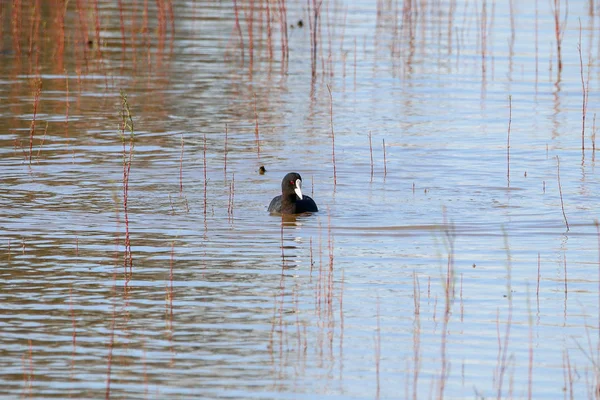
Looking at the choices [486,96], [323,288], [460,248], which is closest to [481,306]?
[323,288]

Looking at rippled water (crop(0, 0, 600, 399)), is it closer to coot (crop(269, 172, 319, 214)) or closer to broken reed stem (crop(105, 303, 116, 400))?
broken reed stem (crop(105, 303, 116, 400))

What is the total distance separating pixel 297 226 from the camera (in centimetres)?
1275

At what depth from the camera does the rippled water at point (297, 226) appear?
7934 mm

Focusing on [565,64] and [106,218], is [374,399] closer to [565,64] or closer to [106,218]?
[106,218]

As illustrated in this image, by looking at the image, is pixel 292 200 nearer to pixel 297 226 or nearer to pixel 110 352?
pixel 297 226

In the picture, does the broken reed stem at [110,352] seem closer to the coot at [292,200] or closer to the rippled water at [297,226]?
the rippled water at [297,226]

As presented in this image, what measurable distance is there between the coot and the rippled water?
23cm

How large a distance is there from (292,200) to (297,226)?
0.66 meters

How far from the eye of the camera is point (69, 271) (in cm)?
1027

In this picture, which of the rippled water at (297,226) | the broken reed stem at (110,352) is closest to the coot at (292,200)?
the rippled water at (297,226)

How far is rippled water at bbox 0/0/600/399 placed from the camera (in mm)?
7934

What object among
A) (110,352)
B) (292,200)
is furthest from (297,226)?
(110,352)

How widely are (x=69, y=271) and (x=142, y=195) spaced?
364 centimetres

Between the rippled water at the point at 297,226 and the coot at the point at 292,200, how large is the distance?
0.23 meters
